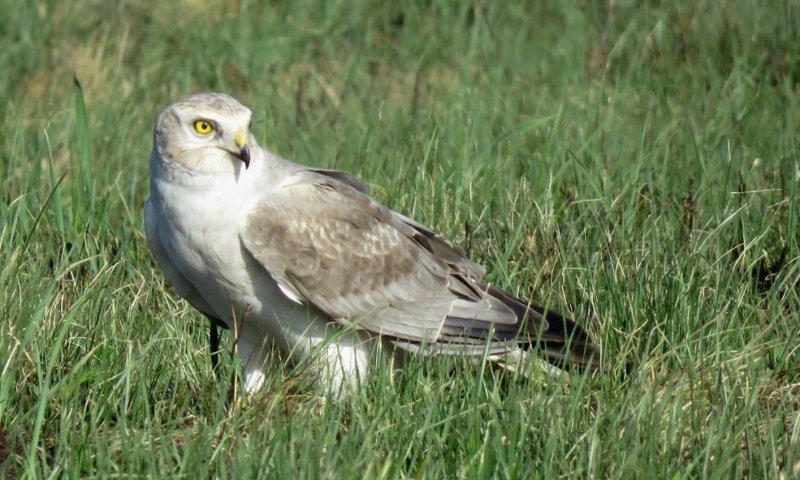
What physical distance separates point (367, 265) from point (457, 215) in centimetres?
95

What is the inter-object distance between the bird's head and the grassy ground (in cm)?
53

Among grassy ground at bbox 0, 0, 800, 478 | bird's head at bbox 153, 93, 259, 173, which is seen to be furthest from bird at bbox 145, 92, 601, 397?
grassy ground at bbox 0, 0, 800, 478

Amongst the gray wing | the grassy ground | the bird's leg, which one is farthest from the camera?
the gray wing

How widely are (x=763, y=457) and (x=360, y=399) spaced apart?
1140 millimetres

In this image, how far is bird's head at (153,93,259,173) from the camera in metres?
4.21

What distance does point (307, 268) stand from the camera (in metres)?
4.41

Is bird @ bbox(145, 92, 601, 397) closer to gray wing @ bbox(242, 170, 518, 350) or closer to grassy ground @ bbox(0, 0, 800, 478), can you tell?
gray wing @ bbox(242, 170, 518, 350)

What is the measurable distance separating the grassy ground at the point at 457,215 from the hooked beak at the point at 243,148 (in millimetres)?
582

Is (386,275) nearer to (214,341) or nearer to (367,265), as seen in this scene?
(367,265)

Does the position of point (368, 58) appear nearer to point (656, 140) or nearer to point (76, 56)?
point (76, 56)

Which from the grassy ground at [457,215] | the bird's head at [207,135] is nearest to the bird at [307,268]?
the bird's head at [207,135]

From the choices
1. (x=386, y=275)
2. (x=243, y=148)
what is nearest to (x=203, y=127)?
(x=243, y=148)

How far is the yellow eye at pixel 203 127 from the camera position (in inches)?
167

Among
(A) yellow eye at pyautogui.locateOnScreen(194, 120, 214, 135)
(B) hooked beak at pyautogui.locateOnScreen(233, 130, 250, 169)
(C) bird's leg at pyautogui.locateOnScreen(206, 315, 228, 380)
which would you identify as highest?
(A) yellow eye at pyautogui.locateOnScreen(194, 120, 214, 135)
